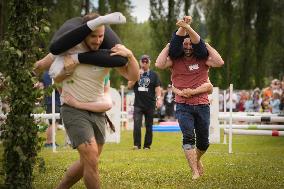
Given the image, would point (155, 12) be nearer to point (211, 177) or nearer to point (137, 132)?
point (137, 132)

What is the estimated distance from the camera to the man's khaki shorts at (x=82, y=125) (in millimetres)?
6262

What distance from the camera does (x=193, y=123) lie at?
9312 millimetres

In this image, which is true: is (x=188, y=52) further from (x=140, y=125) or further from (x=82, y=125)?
(x=140, y=125)

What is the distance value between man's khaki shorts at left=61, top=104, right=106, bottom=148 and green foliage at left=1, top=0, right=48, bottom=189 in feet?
1.20

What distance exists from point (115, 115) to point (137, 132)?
2237 millimetres

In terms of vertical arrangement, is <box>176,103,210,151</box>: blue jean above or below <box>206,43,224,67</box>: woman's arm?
below

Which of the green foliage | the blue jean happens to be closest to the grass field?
the blue jean

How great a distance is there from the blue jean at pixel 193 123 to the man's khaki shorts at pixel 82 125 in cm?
270

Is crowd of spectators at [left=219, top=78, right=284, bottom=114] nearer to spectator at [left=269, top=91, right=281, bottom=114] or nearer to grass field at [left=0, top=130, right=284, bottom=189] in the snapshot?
spectator at [left=269, top=91, right=281, bottom=114]

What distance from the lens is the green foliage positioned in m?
5.91

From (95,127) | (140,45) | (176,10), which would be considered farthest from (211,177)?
(140,45)

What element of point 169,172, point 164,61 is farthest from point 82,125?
point 169,172

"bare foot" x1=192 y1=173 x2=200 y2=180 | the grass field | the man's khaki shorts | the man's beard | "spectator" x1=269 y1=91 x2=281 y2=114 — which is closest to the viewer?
the man's khaki shorts

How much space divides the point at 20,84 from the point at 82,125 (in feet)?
2.45
